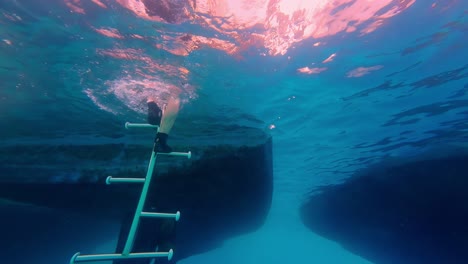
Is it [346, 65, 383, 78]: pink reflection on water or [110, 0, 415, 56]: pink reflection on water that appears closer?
[110, 0, 415, 56]: pink reflection on water

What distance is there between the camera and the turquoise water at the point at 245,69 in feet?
23.1

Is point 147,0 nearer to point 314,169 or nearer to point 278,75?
point 278,75

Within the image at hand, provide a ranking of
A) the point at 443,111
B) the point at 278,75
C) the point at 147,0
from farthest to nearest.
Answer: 1. the point at 443,111
2. the point at 278,75
3. the point at 147,0

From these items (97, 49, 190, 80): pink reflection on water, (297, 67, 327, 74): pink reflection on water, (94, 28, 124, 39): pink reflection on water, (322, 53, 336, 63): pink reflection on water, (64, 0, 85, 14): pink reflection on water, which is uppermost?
(322, 53, 336, 63): pink reflection on water

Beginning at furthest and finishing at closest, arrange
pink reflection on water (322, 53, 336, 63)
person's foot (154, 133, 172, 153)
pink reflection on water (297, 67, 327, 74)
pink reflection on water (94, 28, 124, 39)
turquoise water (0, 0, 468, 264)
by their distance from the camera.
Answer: pink reflection on water (297, 67, 327, 74) < pink reflection on water (322, 53, 336, 63) < pink reflection on water (94, 28, 124, 39) < turquoise water (0, 0, 468, 264) < person's foot (154, 133, 172, 153)

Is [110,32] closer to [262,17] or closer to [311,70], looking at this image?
[262,17]

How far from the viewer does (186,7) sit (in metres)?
6.64

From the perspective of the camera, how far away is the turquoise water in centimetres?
703

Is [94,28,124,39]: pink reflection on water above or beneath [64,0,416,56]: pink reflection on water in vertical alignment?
beneath

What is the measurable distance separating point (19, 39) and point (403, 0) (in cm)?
1131

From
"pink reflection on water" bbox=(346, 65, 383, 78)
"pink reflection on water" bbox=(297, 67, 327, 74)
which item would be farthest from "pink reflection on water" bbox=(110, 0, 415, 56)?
"pink reflection on water" bbox=(346, 65, 383, 78)

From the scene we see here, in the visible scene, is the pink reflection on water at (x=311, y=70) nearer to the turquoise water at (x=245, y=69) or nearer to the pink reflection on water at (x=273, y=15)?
the turquoise water at (x=245, y=69)

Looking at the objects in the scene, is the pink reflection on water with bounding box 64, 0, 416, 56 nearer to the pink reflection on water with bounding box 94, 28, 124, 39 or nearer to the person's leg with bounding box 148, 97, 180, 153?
the pink reflection on water with bounding box 94, 28, 124, 39

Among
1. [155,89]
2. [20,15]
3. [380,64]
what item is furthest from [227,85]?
[20,15]
